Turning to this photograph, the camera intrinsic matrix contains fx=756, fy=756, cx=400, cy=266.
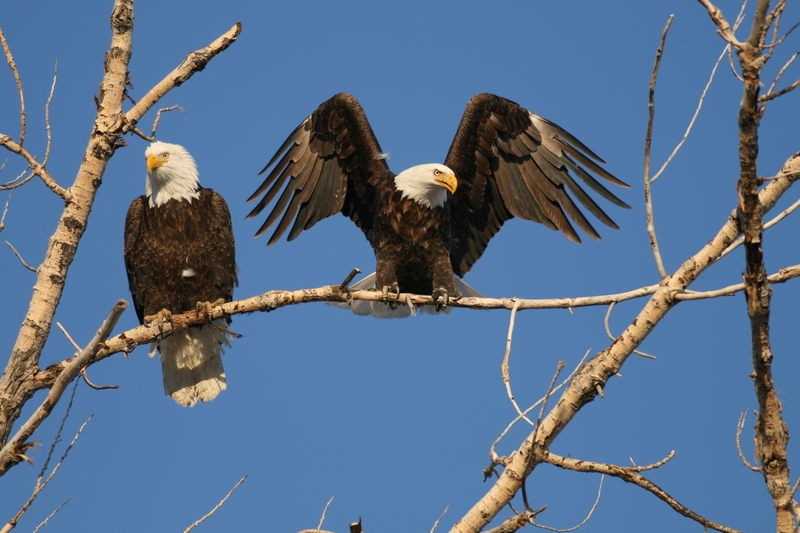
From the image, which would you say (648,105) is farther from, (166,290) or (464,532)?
(166,290)

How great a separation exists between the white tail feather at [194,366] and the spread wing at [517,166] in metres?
2.10

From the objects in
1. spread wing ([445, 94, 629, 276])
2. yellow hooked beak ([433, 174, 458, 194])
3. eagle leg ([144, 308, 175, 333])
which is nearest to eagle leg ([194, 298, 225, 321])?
eagle leg ([144, 308, 175, 333])

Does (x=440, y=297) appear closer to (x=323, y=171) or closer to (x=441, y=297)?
(x=441, y=297)

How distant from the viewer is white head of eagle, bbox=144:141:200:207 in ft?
17.5

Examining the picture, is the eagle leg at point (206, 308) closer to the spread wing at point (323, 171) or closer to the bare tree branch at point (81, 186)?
the bare tree branch at point (81, 186)

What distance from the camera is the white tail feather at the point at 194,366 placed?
5621mm

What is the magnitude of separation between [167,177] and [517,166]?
266cm

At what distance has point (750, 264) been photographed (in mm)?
2639

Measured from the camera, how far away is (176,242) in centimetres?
526

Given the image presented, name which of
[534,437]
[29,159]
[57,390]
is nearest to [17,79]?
[29,159]

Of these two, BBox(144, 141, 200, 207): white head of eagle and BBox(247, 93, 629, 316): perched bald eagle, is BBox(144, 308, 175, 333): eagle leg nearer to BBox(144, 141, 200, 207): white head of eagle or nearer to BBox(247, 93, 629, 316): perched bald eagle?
BBox(144, 141, 200, 207): white head of eagle

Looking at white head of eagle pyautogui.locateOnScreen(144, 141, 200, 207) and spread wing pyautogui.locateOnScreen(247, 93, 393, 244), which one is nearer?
white head of eagle pyautogui.locateOnScreen(144, 141, 200, 207)

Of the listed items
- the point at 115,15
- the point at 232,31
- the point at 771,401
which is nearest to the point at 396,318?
the point at 232,31

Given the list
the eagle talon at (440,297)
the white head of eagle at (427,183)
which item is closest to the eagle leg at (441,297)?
the eagle talon at (440,297)
